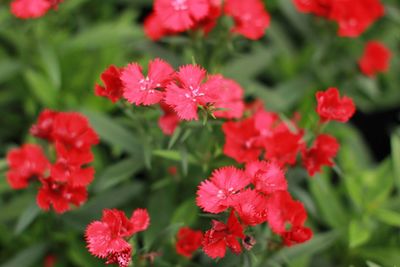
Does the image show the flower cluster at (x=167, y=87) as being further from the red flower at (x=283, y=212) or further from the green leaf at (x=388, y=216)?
the green leaf at (x=388, y=216)

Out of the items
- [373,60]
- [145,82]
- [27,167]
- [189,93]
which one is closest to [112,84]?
[145,82]

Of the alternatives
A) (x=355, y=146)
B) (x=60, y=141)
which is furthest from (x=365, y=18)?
(x=60, y=141)

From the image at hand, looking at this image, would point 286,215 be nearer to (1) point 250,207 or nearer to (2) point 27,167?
(1) point 250,207

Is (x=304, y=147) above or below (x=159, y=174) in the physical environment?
above

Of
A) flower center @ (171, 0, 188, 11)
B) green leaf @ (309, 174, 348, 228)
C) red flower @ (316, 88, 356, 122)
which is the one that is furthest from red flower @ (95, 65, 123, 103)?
Result: green leaf @ (309, 174, 348, 228)

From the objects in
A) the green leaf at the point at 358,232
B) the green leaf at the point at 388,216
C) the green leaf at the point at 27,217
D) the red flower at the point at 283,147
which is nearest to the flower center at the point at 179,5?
the red flower at the point at 283,147

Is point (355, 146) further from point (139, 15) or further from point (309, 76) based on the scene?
point (139, 15)
